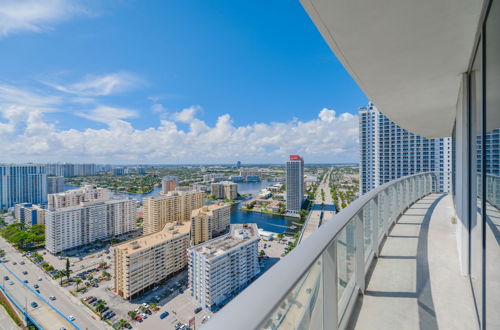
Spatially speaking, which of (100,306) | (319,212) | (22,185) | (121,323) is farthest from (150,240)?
(22,185)

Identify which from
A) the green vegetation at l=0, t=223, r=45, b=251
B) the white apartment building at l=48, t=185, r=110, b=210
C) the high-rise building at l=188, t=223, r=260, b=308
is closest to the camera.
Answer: the high-rise building at l=188, t=223, r=260, b=308

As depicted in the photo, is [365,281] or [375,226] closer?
[365,281]

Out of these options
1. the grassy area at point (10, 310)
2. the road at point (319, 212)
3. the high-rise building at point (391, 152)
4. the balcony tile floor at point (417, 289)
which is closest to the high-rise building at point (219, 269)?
the road at point (319, 212)

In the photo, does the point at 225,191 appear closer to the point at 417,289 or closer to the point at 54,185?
the point at 54,185

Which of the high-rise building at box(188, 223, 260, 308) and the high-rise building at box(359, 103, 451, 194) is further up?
the high-rise building at box(359, 103, 451, 194)

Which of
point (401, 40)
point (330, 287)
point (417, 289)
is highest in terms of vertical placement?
point (401, 40)

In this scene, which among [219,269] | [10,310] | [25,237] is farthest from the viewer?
[25,237]

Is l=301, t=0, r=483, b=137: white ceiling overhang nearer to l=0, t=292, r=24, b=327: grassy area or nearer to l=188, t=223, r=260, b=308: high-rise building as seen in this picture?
l=188, t=223, r=260, b=308: high-rise building

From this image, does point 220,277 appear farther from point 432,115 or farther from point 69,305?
point 432,115

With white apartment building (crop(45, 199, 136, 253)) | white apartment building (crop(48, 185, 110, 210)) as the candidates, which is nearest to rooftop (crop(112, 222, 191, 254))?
white apartment building (crop(45, 199, 136, 253))
